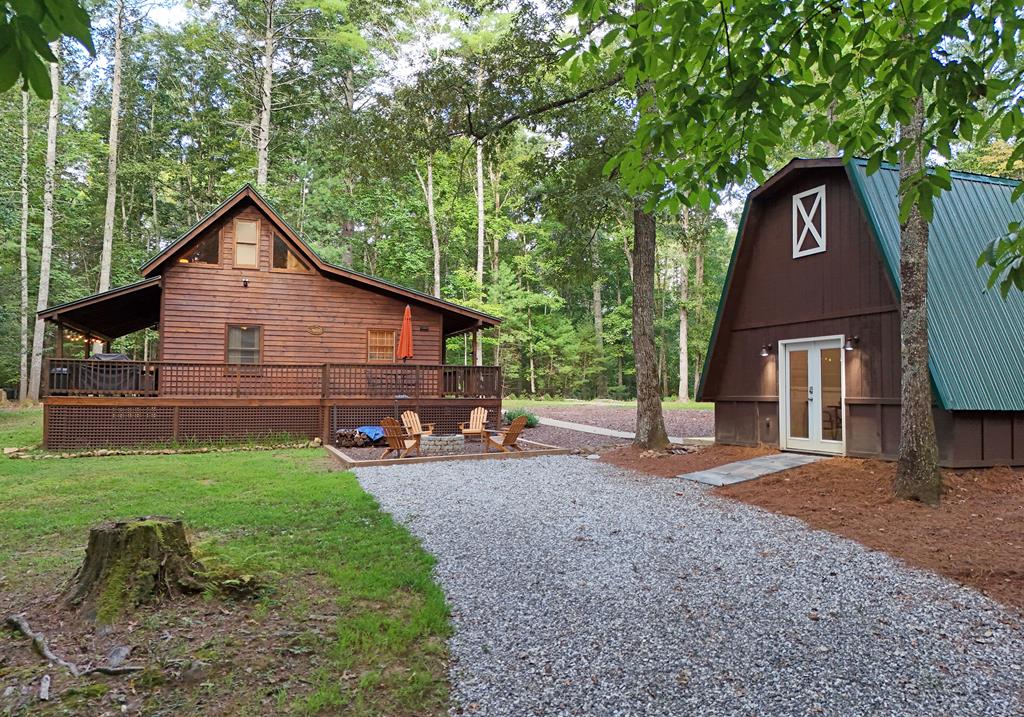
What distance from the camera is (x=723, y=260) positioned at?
42875 mm

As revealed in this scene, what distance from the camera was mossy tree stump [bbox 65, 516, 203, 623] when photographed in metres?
3.61

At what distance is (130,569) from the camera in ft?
Result: 12.3

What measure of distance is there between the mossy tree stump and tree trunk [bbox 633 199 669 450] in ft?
29.3

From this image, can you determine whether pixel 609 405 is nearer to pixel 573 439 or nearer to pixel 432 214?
pixel 432 214

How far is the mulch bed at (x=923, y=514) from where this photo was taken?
183 inches

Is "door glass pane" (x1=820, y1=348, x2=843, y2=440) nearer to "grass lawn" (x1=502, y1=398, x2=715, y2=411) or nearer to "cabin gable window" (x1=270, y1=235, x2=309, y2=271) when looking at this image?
"cabin gable window" (x1=270, y1=235, x2=309, y2=271)

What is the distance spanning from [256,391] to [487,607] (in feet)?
39.1

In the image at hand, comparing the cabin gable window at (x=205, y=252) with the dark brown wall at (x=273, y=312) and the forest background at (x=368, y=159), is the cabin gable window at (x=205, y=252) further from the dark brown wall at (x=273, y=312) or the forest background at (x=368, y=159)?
the forest background at (x=368, y=159)

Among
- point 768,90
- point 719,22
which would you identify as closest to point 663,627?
point 768,90

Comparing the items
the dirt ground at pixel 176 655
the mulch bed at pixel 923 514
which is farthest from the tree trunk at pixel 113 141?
the mulch bed at pixel 923 514

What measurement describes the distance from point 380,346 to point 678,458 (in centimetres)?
900

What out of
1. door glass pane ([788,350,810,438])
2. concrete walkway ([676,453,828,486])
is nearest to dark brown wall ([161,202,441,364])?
concrete walkway ([676,453,828,486])

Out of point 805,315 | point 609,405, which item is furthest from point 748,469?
point 609,405

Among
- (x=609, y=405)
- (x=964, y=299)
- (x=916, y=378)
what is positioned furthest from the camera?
(x=609, y=405)
